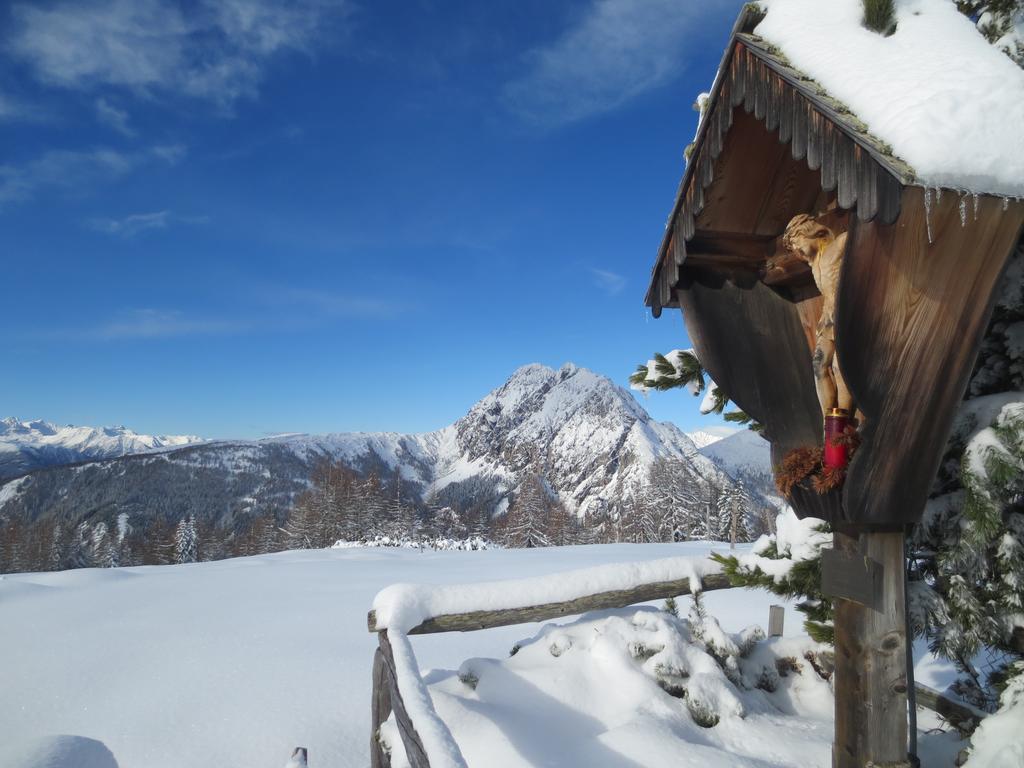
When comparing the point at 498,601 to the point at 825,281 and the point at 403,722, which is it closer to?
the point at 403,722

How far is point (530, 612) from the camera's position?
12.8ft

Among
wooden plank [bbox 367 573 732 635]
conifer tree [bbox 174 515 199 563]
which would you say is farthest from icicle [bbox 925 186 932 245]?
conifer tree [bbox 174 515 199 563]

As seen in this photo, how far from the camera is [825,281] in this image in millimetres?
2455

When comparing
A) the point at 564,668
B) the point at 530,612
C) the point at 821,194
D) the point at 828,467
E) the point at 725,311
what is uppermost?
the point at 821,194

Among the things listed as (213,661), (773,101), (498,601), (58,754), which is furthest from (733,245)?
(213,661)

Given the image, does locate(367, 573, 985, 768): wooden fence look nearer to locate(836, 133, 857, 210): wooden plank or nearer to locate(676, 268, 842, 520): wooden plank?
locate(676, 268, 842, 520): wooden plank

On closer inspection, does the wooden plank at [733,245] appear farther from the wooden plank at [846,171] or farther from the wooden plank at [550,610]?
the wooden plank at [550,610]

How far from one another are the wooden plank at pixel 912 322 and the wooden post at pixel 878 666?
33 centimetres

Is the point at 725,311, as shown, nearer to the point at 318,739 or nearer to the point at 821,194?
the point at 821,194

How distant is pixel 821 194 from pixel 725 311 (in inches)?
29.5

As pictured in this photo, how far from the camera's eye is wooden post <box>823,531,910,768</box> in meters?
2.29

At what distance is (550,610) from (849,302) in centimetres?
295

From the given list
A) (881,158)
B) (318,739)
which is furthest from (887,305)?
(318,739)

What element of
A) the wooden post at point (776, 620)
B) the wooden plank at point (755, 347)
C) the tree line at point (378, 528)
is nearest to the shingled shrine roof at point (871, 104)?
the wooden plank at point (755, 347)
